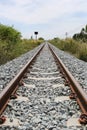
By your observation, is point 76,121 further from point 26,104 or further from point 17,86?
point 17,86

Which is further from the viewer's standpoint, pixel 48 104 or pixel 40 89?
pixel 40 89

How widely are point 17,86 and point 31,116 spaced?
2255 millimetres

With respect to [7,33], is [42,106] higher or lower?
lower

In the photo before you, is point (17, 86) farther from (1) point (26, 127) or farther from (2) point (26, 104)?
(1) point (26, 127)

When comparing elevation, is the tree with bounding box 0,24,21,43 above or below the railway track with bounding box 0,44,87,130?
above

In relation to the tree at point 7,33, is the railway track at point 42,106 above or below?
below

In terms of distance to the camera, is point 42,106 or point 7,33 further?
point 7,33

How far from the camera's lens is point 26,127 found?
4.42m

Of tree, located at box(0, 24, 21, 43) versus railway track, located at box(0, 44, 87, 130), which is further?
tree, located at box(0, 24, 21, 43)

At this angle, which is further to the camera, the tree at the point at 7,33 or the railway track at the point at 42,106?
the tree at the point at 7,33

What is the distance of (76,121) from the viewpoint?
4691 mm

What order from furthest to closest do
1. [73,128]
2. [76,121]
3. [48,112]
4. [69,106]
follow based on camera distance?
[69,106] → [48,112] → [76,121] → [73,128]

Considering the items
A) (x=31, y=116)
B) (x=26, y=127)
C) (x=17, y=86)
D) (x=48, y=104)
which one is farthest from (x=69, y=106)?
(x=17, y=86)

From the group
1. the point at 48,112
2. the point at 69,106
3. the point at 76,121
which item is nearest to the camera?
the point at 76,121
